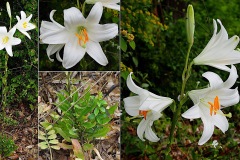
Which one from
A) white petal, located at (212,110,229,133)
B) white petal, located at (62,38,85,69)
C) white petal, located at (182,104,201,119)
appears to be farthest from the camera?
white petal, located at (62,38,85,69)

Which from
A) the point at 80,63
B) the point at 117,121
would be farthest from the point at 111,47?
the point at 117,121

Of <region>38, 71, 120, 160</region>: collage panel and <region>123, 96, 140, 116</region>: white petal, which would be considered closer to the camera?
<region>123, 96, 140, 116</region>: white petal

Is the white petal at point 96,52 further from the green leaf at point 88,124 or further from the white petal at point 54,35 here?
the green leaf at point 88,124

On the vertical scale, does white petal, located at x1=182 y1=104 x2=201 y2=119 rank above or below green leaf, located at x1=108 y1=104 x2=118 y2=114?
above

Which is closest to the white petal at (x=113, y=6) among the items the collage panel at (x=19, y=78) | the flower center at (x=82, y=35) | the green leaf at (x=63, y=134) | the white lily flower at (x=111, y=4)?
the white lily flower at (x=111, y=4)

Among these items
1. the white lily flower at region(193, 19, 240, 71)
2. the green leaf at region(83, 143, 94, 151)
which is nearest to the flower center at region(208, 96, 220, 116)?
the white lily flower at region(193, 19, 240, 71)

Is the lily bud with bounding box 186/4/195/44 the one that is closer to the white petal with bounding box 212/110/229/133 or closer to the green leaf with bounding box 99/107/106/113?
the white petal with bounding box 212/110/229/133

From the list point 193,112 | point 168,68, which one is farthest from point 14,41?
point 168,68
